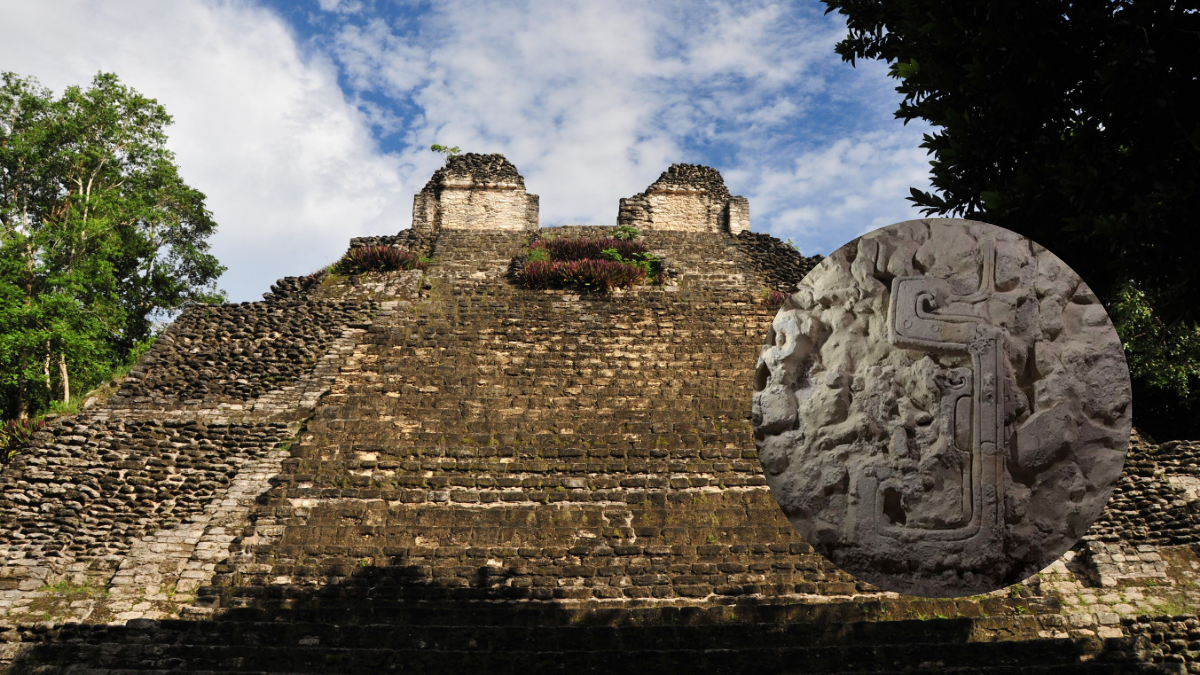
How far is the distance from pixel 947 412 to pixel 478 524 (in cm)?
602

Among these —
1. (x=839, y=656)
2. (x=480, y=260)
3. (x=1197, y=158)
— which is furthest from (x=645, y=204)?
(x=1197, y=158)

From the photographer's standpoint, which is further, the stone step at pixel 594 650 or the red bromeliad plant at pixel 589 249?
the red bromeliad plant at pixel 589 249

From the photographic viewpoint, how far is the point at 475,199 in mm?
20203

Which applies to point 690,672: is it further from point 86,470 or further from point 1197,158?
point 86,470

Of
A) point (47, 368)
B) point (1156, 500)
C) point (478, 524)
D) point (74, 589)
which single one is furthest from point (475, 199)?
point (1156, 500)

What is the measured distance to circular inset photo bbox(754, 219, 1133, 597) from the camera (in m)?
3.00

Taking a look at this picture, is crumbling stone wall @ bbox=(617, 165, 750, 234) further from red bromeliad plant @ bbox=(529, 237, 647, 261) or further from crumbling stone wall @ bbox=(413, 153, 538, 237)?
red bromeliad plant @ bbox=(529, 237, 647, 261)

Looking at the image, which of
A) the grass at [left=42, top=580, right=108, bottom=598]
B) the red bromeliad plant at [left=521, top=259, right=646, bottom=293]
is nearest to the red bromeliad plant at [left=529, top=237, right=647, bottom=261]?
the red bromeliad plant at [left=521, top=259, right=646, bottom=293]

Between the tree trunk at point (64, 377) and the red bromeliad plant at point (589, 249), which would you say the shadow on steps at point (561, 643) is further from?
the tree trunk at point (64, 377)

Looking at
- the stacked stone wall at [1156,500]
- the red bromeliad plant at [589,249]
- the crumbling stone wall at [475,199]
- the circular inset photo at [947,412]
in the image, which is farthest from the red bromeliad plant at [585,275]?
the circular inset photo at [947,412]

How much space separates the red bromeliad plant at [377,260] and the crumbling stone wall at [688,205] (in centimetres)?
683

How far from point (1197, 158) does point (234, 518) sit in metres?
9.54

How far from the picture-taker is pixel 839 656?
19.8 ft

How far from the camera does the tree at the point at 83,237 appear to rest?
52.1 ft
